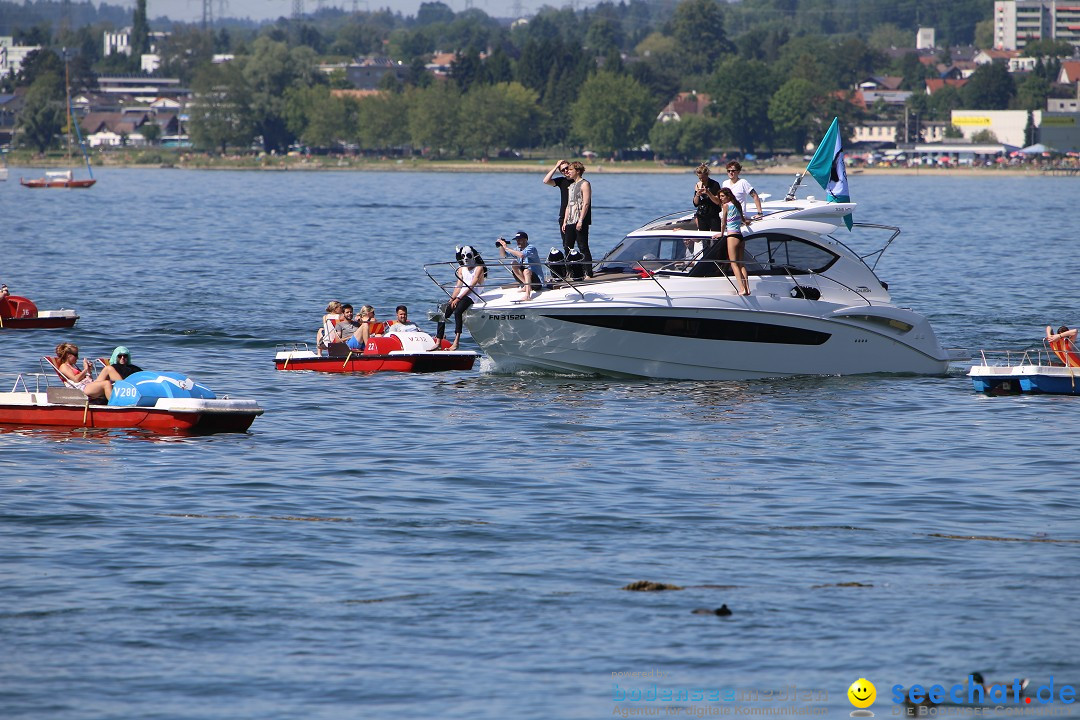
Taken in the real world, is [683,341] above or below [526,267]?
below

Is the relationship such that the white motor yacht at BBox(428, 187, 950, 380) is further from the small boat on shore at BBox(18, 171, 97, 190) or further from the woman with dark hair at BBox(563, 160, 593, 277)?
the small boat on shore at BBox(18, 171, 97, 190)

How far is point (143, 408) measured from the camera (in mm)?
19578

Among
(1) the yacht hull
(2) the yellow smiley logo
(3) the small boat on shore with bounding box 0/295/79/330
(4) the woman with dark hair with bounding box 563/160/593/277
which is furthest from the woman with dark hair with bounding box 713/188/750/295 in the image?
(3) the small boat on shore with bounding box 0/295/79/330

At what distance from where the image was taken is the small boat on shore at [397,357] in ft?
82.5

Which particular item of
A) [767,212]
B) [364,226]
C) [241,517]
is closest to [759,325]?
[767,212]

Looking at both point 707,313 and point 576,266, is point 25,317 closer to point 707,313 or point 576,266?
point 576,266

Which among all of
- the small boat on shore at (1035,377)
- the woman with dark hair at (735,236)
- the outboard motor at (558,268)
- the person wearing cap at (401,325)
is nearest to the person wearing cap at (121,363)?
the person wearing cap at (401,325)

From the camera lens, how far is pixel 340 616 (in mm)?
12523

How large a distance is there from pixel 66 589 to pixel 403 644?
3.36 meters

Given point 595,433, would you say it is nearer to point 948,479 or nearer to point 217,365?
point 948,479

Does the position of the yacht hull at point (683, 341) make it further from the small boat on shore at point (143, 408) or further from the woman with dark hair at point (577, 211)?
the small boat on shore at point (143, 408)

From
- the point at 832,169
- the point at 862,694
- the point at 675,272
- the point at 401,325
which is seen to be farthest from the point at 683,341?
the point at 862,694

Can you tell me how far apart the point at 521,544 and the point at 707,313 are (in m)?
8.81

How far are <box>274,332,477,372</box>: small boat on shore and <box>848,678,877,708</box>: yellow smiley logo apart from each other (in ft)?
48.2
